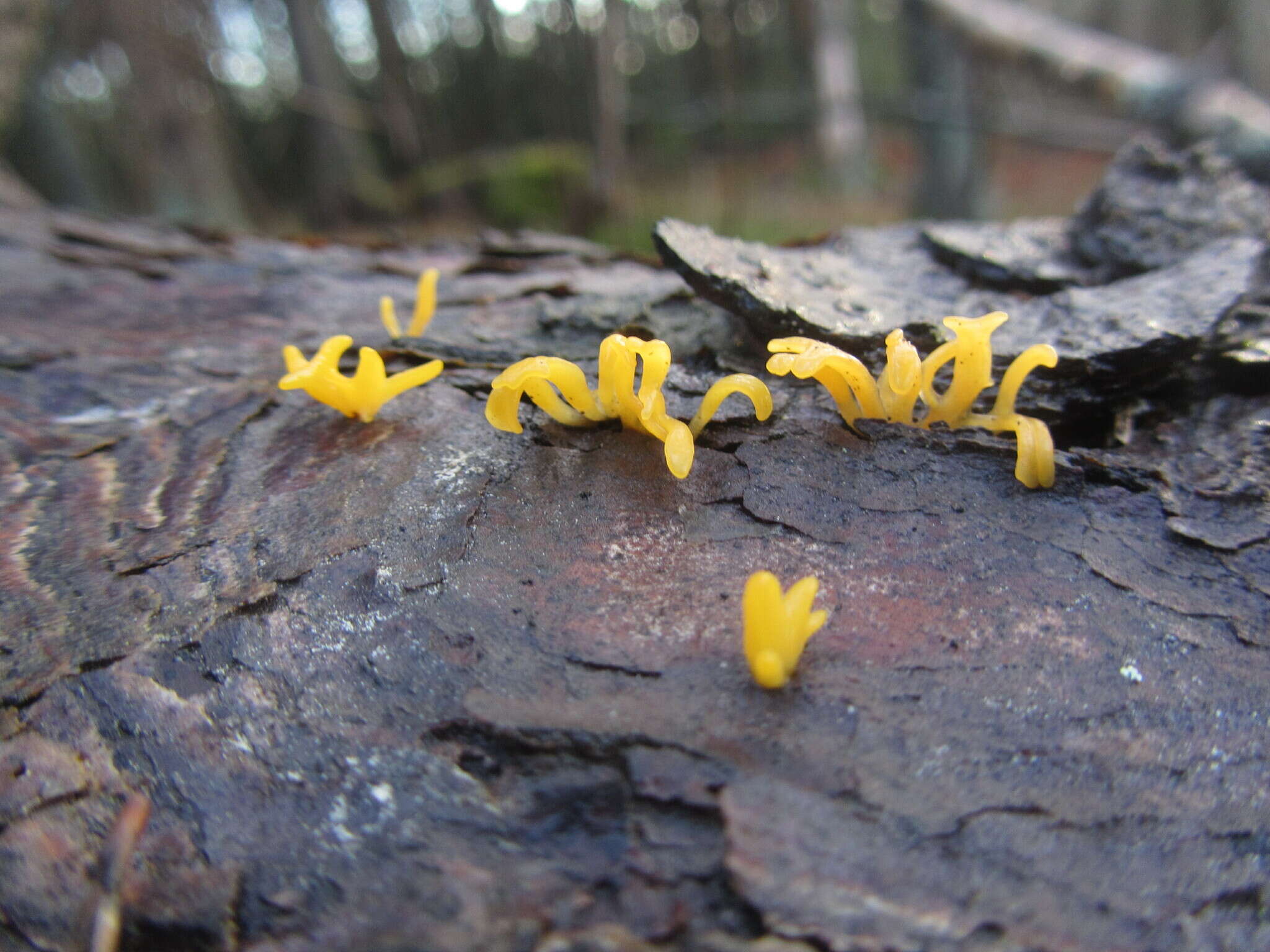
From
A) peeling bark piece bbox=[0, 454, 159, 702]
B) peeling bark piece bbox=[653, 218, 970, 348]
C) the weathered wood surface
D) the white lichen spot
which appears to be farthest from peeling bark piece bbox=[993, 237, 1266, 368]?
peeling bark piece bbox=[0, 454, 159, 702]

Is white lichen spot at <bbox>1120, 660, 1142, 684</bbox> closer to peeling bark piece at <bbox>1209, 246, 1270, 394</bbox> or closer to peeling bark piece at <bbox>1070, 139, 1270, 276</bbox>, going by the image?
peeling bark piece at <bbox>1209, 246, 1270, 394</bbox>

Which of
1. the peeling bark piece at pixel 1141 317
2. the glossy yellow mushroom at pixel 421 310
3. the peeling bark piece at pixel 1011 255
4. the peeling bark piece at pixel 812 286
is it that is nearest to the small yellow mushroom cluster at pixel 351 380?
the glossy yellow mushroom at pixel 421 310

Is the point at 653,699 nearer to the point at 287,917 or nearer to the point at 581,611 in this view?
the point at 581,611

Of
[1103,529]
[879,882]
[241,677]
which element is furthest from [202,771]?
[1103,529]

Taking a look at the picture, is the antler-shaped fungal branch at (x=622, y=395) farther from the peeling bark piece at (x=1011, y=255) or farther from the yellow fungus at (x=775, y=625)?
the peeling bark piece at (x=1011, y=255)

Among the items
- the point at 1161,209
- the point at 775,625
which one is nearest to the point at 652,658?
the point at 775,625

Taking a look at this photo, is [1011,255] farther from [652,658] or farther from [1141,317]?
[652,658]
